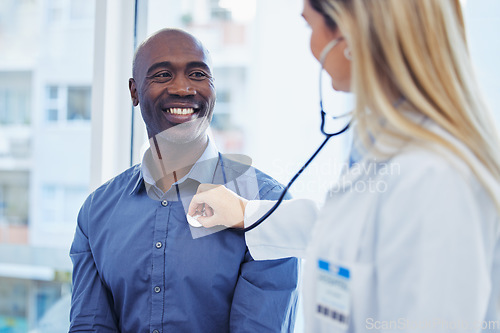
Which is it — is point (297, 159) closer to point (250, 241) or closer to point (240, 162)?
point (240, 162)

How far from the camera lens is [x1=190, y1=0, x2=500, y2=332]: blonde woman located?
0.54 metres

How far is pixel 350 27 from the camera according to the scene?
0.62 m

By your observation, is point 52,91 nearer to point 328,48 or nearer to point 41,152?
point 41,152

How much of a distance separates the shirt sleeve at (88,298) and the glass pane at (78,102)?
2.86 feet

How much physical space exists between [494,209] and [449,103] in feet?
0.55

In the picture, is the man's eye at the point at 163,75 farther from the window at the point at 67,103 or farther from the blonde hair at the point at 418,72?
the window at the point at 67,103

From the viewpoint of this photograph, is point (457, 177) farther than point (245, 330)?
No

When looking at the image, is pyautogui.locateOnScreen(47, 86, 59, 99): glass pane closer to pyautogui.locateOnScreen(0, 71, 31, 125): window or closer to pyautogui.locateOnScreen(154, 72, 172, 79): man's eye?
pyautogui.locateOnScreen(0, 71, 31, 125): window

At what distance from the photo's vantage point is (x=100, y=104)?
4.48 ft

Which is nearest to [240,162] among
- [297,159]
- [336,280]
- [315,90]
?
[297,159]

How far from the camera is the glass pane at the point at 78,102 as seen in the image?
1.84m

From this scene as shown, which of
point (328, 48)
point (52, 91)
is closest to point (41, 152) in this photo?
point (52, 91)

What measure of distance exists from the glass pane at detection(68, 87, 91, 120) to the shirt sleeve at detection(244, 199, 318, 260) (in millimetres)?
1181

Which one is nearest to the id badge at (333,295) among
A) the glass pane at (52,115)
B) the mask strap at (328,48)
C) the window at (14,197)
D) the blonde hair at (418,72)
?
the blonde hair at (418,72)
